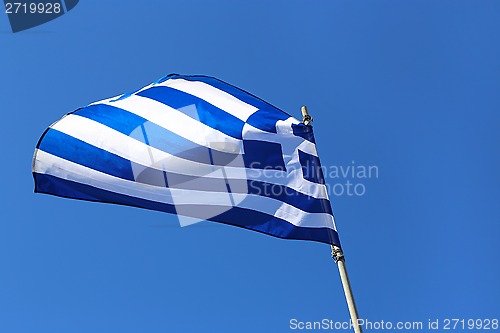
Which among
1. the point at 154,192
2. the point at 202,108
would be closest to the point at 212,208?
the point at 154,192

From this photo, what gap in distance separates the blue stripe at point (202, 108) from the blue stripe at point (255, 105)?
30 centimetres

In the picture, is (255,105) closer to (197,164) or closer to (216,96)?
(216,96)

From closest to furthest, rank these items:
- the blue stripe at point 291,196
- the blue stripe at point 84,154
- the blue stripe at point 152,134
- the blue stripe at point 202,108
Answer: the blue stripe at point 291,196, the blue stripe at point 84,154, the blue stripe at point 152,134, the blue stripe at point 202,108

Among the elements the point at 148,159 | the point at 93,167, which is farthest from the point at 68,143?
the point at 148,159

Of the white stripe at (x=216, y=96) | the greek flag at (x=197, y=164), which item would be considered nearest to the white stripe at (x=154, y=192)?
the greek flag at (x=197, y=164)

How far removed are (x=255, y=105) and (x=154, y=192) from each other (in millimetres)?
2367

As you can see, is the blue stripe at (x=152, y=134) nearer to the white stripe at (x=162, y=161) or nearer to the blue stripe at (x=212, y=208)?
the white stripe at (x=162, y=161)

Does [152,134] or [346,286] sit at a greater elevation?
[152,134]

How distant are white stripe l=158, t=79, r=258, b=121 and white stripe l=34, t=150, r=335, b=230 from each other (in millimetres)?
1524

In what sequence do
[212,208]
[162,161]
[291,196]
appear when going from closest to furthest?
[291,196] → [212,208] → [162,161]

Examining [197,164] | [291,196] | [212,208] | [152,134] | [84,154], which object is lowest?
[291,196]

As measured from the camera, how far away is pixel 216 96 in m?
12.9

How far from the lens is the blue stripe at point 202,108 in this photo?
12.3m

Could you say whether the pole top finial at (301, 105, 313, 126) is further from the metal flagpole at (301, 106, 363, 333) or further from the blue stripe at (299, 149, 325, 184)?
the metal flagpole at (301, 106, 363, 333)
